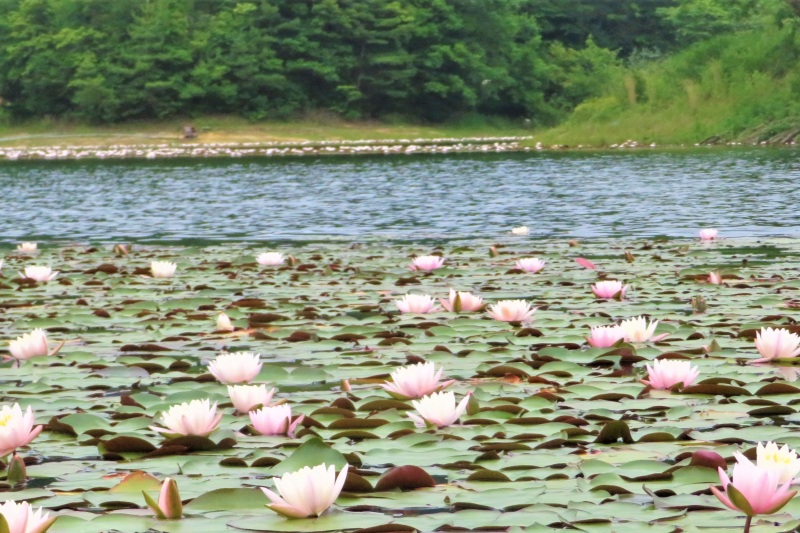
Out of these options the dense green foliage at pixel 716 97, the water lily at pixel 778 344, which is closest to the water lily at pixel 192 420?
the water lily at pixel 778 344

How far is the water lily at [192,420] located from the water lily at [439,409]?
48 cm

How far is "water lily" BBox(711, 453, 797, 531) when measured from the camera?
5.79 ft

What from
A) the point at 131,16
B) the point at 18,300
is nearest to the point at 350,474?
the point at 18,300

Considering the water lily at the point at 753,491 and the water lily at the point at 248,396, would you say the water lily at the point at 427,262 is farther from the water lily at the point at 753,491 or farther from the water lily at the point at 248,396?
the water lily at the point at 753,491

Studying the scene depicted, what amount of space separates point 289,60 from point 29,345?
49.5 m

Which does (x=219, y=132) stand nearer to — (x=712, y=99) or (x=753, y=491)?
(x=712, y=99)

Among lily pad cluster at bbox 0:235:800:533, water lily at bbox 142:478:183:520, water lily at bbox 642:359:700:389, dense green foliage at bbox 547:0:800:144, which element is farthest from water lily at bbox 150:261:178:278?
dense green foliage at bbox 547:0:800:144

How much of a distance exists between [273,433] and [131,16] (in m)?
53.9

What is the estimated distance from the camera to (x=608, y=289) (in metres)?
5.10

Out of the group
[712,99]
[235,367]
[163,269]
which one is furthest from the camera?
[712,99]

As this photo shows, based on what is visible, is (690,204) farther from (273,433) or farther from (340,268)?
(273,433)

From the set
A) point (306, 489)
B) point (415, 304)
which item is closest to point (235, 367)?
point (306, 489)

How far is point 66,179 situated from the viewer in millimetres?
23172

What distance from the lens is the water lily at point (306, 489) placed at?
6.49 ft
